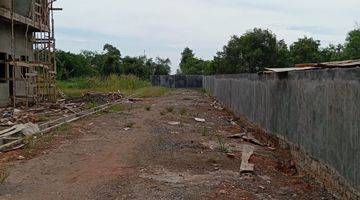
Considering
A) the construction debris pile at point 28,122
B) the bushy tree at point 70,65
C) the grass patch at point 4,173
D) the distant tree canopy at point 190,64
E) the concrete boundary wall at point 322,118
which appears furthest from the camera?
the distant tree canopy at point 190,64

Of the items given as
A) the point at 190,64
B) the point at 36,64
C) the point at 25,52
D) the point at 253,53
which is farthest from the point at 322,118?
the point at 190,64

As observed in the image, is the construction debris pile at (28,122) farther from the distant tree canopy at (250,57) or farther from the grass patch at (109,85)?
the distant tree canopy at (250,57)

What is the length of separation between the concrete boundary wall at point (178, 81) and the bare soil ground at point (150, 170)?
Result: 5328 centimetres

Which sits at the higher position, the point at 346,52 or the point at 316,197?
the point at 346,52

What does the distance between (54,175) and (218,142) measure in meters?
5.57

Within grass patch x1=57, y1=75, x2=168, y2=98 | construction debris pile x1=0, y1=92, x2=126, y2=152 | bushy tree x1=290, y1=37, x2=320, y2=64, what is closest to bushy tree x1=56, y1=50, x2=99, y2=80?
grass patch x1=57, y1=75, x2=168, y2=98

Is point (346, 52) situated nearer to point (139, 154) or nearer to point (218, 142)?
point (218, 142)

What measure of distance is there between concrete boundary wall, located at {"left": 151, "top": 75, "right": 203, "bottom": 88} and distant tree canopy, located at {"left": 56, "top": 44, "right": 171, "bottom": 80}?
437cm

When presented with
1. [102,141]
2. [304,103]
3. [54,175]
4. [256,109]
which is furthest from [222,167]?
[256,109]

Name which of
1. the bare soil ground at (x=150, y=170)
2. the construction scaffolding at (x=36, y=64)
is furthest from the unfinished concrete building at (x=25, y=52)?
the bare soil ground at (x=150, y=170)

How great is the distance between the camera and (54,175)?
909cm

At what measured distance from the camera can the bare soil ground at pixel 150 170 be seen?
7934mm

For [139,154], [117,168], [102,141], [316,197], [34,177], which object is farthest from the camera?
[102,141]

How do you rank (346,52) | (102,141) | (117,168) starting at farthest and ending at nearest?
1. (346,52)
2. (102,141)
3. (117,168)
